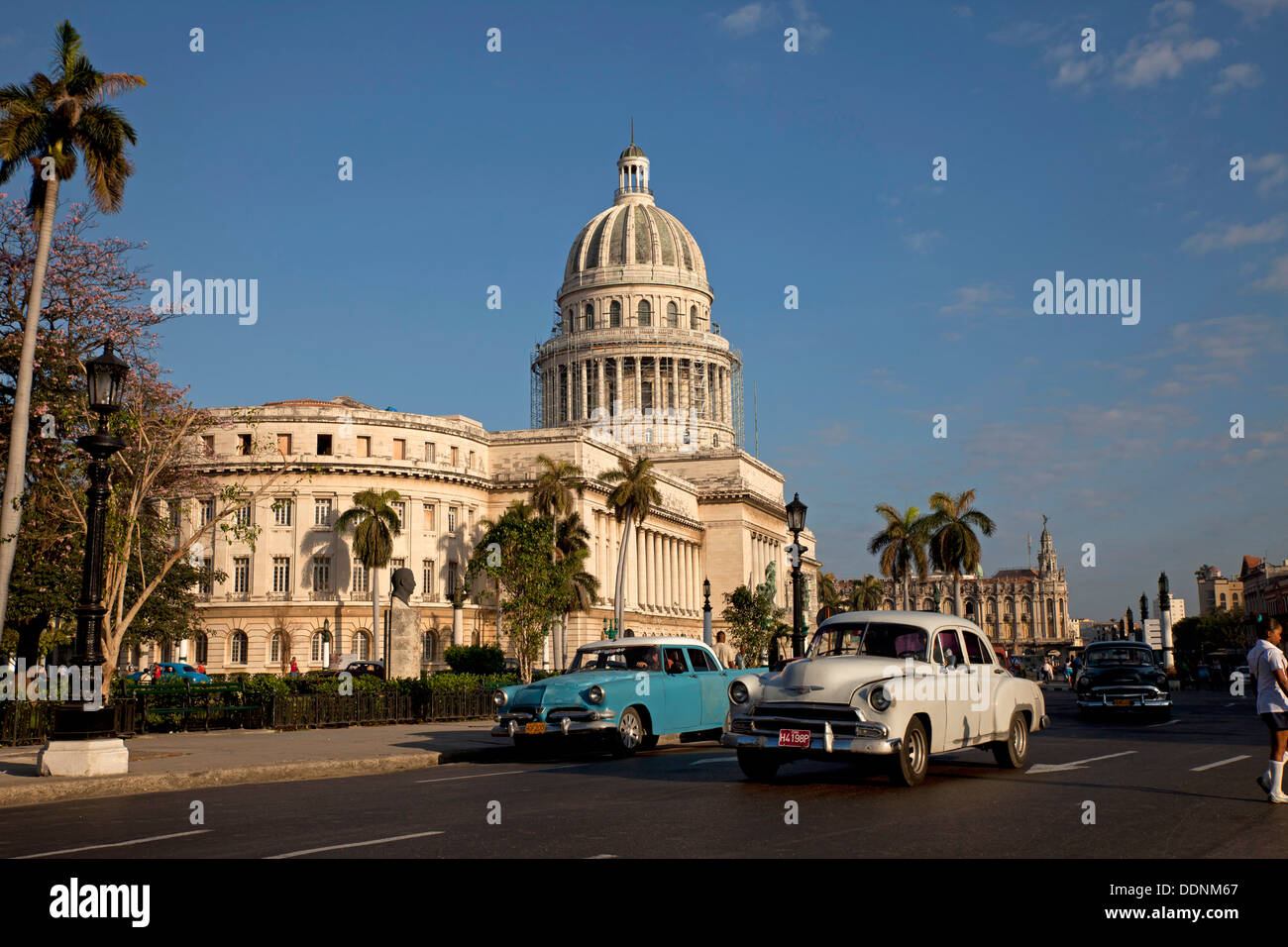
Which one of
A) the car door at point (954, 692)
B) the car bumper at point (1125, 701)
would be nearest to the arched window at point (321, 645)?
the car bumper at point (1125, 701)

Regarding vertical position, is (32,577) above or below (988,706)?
above

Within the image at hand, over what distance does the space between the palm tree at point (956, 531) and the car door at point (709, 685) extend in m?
51.9

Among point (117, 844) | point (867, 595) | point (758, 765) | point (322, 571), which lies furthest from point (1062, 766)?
point (867, 595)

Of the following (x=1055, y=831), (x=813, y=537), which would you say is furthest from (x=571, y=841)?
(x=813, y=537)

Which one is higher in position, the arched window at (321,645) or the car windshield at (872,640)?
the car windshield at (872,640)

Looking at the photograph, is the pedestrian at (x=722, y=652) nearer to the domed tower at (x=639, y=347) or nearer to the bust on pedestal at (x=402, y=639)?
the bust on pedestal at (x=402, y=639)

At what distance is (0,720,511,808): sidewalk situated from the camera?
1501 cm

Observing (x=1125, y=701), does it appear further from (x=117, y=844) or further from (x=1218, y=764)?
(x=117, y=844)

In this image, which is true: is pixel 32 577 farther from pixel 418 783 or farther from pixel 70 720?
pixel 418 783

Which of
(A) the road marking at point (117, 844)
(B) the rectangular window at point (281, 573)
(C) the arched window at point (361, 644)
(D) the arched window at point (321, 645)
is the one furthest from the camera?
(B) the rectangular window at point (281, 573)

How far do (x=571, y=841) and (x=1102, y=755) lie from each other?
1091cm

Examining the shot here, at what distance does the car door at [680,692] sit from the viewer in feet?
61.8

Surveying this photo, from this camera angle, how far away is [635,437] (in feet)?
400

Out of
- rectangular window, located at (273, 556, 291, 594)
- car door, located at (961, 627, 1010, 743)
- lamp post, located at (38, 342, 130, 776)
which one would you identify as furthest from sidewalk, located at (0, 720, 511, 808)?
rectangular window, located at (273, 556, 291, 594)
